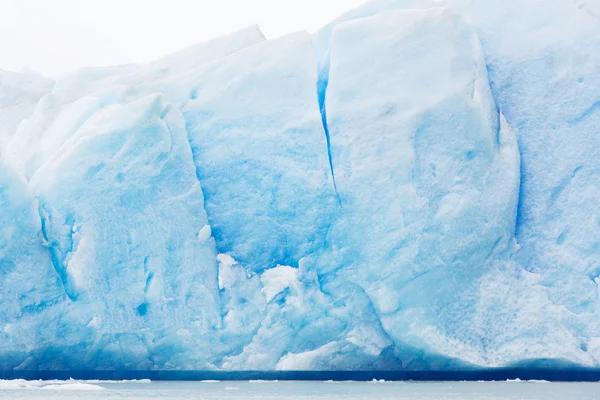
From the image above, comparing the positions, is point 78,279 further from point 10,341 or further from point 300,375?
point 300,375

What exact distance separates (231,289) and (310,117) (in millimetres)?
2428

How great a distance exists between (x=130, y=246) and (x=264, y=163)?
199cm

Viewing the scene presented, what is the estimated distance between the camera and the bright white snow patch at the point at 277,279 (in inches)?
443

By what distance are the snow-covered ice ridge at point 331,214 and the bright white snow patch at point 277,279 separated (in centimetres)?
3

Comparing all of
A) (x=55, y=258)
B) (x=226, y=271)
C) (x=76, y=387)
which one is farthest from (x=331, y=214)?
(x=76, y=387)

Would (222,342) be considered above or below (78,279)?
below

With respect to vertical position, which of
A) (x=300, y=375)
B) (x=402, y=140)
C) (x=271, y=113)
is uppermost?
(x=271, y=113)

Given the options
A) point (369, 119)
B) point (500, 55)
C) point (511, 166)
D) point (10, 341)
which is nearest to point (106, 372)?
point (10, 341)

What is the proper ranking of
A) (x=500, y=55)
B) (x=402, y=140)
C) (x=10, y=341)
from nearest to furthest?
1. (x=10, y=341)
2. (x=402, y=140)
3. (x=500, y=55)

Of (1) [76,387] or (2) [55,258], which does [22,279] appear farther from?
(1) [76,387]

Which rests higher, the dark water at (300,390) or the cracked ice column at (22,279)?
the cracked ice column at (22,279)

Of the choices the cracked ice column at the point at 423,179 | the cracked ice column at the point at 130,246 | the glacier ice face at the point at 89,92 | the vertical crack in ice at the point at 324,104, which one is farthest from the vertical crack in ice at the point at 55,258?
the vertical crack in ice at the point at 324,104

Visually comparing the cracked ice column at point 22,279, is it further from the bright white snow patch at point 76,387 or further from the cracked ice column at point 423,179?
the cracked ice column at point 423,179

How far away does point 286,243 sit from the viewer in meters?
11.5
